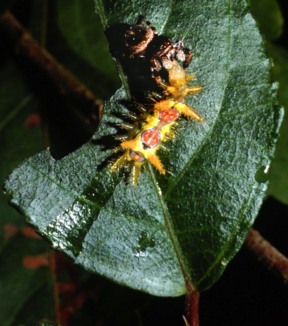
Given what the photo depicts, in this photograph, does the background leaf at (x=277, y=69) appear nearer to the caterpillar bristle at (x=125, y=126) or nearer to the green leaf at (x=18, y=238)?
the caterpillar bristle at (x=125, y=126)

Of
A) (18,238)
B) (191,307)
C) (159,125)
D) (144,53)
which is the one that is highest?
(144,53)

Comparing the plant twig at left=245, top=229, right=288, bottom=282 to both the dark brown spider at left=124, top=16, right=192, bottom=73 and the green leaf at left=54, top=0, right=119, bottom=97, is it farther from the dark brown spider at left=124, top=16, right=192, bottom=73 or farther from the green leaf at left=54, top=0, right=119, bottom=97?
the green leaf at left=54, top=0, right=119, bottom=97

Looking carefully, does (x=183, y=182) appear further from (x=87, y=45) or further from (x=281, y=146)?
(x=87, y=45)

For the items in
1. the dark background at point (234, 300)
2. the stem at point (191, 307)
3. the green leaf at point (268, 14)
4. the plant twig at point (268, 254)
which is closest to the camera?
the stem at point (191, 307)

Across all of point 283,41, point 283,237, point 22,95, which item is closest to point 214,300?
point 283,237

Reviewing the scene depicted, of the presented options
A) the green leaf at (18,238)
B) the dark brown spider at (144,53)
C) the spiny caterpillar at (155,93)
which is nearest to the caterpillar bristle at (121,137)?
the spiny caterpillar at (155,93)

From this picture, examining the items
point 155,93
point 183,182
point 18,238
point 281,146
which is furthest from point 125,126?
point 18,238

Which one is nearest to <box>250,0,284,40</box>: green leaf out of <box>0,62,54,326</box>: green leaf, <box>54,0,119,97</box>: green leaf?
<box>54,0,119,97</box>: green leaf
